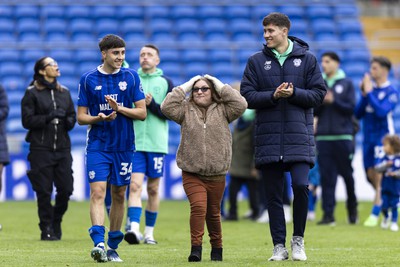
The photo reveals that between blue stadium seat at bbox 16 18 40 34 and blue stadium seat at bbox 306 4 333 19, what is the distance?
23.4ft

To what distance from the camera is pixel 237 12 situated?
27578 millimetres

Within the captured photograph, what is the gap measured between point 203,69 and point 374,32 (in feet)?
23.2

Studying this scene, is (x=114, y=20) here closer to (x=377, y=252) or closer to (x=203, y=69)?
(x=203, y=69)

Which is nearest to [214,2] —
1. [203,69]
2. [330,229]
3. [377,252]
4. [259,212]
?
[203,69]

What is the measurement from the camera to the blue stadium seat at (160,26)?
26688mm

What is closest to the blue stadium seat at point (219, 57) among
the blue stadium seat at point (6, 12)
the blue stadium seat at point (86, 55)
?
the blue stadium seat at point (86, 55)

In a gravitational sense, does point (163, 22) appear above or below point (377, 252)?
above

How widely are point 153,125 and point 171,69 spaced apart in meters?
12.3

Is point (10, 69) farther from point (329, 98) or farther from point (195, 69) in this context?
point (329, 98)

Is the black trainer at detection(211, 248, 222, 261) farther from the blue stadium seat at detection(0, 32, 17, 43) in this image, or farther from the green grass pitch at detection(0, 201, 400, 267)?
the blue stadium seat at detection(0, 32, 17, 43)

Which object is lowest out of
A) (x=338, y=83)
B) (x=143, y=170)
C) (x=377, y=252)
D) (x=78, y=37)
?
(x=377, y=252)

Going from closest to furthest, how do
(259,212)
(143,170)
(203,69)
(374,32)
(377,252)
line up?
(377,252) < (143,170) < (259,212) < (203,69) < (374,32)

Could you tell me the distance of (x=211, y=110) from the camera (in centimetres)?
1005

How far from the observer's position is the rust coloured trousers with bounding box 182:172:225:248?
9812 mm
